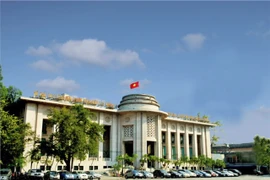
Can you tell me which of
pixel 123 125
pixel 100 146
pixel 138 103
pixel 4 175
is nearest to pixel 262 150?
pixel 138 103

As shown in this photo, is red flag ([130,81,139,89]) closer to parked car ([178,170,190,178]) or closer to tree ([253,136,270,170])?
parked car ([178,170,190,178])

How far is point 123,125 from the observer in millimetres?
63406

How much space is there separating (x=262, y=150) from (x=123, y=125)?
33258mm

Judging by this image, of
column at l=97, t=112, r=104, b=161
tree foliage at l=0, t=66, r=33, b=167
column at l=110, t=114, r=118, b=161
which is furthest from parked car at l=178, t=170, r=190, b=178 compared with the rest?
Answer: tree foliage at l=0, t=66, r=33, b=167

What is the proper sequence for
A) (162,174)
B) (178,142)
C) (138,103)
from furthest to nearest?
(178,142), (138,103), (162,174)

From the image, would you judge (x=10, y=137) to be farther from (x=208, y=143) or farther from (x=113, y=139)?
(x=208, y=143)

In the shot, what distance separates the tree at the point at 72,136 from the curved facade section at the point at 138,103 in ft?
58.0

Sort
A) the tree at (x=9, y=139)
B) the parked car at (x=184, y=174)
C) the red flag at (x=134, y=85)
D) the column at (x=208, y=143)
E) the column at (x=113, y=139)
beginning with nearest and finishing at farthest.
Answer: the tree at (x=9, y=139) → the parked car at (x=184, y=174) → the red flag at (x=134, y=85) → the column at (x=113, y=139) → the column at (x=208, y=143)

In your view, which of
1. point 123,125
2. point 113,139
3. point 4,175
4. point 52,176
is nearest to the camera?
point 4,175

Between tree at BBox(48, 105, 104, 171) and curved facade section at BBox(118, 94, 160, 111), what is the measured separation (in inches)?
696

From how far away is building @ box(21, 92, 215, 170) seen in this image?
5322 centimetres

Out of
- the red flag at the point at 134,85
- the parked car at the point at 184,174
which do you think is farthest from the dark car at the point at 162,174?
the red flag at the point at 134,85

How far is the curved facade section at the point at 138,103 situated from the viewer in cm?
6188

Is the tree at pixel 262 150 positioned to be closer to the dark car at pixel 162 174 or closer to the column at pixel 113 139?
the dark car at pixel 162 174
